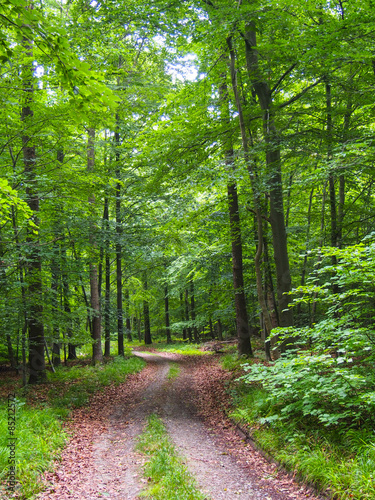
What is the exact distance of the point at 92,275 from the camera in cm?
1380

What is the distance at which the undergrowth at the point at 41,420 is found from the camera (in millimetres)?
4465

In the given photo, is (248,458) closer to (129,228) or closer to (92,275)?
(92,275)

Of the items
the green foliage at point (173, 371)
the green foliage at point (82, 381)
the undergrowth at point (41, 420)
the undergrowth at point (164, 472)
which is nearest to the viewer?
the undergrowth at point (164, 472)

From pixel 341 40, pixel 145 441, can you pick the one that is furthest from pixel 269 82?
pixel 145 441

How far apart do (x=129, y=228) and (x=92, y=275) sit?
2882 mm

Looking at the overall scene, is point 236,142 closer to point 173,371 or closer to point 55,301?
point 55,301

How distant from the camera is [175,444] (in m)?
5.96

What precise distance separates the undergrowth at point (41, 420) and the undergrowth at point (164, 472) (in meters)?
1.55

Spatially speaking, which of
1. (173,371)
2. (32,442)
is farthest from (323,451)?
(173,371)

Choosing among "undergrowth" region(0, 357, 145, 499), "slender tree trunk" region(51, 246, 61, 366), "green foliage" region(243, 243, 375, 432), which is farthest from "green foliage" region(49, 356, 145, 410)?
"green foliage" region(243, 243, 375, 432)

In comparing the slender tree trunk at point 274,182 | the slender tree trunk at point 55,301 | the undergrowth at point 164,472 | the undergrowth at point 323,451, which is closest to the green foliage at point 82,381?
the slender tree trunk at point 55,301

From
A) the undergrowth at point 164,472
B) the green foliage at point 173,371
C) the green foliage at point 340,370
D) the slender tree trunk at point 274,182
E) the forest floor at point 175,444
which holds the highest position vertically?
the slender tree trunk at point 274,182

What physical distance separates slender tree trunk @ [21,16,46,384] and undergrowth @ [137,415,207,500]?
4255mm

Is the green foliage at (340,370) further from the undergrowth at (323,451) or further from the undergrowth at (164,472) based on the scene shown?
the undergrowth at (164,472)
